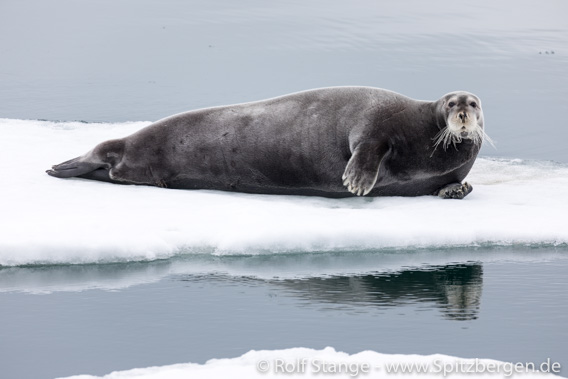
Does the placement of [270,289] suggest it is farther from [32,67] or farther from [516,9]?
[516,9]

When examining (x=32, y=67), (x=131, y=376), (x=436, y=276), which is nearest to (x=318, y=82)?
(x=32, y=67)

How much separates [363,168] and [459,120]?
0.73 meters

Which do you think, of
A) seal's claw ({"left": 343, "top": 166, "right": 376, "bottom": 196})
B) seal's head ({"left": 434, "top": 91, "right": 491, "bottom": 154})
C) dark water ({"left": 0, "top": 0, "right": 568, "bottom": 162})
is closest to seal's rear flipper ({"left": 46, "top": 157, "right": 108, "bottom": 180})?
seal's claw ({"left": 343, "top": 166, "right": 376, "bottom": 196})

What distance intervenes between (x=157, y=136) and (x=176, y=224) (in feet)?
5.34

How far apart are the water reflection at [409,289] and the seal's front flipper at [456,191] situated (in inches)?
58.5

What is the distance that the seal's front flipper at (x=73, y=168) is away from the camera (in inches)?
301

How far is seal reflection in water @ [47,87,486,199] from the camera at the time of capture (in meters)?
7.39

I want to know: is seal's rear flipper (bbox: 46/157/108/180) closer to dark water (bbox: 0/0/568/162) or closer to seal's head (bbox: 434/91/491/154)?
seal's head (bbox: 434/91/491/154)

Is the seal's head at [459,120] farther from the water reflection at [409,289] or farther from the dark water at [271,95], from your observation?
the water reflection at [409,289]

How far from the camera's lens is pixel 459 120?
707 cm

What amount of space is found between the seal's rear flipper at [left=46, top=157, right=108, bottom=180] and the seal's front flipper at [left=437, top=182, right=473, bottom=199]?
2520 mm

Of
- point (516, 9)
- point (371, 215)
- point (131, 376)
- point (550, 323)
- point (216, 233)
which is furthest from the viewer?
point (516, 9)

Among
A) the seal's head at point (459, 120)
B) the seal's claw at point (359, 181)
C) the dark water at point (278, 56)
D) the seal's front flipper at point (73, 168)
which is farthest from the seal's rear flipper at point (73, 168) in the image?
the dark water at point (278, 56)

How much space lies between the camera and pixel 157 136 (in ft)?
25.4
